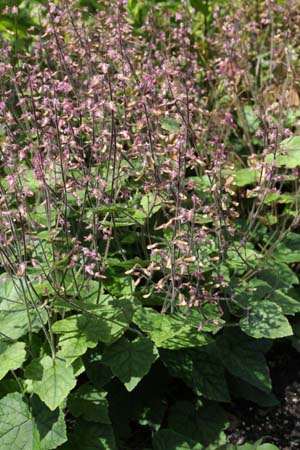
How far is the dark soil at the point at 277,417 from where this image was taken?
12.1ft

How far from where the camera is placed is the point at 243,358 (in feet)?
12.1

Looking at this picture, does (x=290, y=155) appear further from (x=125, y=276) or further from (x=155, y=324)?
(x=155, y=324)

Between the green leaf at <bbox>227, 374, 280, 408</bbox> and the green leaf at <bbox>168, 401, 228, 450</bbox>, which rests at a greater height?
the green leaf at <bbox>168, 401, 228, 450</bbox>

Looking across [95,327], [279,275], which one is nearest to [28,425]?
[95,327]

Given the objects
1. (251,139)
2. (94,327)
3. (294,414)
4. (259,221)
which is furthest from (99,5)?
(294,414)

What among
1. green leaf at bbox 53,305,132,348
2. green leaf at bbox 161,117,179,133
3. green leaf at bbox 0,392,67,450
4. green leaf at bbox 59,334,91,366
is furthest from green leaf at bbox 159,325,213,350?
green leaf at bbox 161,117,179,133

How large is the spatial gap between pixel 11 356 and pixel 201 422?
1124 mm

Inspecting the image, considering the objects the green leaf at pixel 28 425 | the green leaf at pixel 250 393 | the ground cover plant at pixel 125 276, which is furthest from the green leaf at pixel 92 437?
the green leaf at pixel 250 393

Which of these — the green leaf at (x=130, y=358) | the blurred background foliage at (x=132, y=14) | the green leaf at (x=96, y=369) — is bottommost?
the green leaf at (x=96, y=369)

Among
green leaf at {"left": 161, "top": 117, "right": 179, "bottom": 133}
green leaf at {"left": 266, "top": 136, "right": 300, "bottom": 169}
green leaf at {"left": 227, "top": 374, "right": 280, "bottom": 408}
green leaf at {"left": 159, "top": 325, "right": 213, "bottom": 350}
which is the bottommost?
green leaf at {"left": 227, "top": 374, "right": 280, "bottom": 408}

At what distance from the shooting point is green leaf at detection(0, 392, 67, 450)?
3.07m

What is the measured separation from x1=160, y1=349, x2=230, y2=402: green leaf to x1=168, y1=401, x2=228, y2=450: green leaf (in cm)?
15

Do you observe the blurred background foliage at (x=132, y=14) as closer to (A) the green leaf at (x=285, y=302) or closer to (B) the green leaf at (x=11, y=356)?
(A) the green leaf at (x=285, y=302)

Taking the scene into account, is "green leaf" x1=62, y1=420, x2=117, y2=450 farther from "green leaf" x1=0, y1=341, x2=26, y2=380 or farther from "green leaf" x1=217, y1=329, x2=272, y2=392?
"green leaf" x1=217, y1=329, x2=272, y2=392
